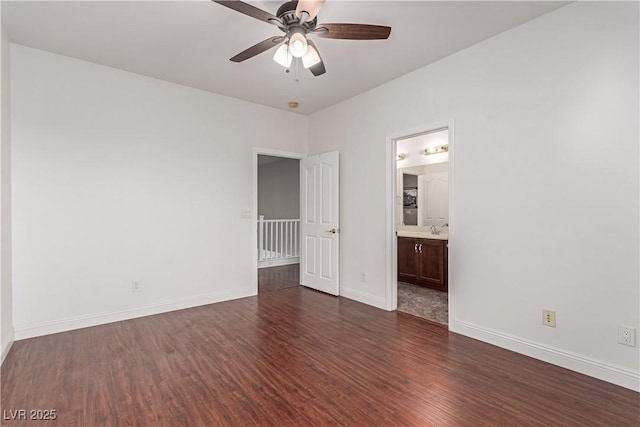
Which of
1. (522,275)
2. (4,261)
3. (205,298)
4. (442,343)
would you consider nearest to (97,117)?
(4,261)

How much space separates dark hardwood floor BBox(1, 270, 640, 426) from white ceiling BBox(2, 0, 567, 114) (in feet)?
9.28

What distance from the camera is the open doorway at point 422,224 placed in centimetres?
439

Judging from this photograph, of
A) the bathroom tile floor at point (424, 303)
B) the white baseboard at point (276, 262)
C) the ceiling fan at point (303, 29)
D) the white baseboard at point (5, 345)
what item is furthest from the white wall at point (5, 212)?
the white baseboard at point (276, 262)

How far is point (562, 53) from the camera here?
2.50 metres

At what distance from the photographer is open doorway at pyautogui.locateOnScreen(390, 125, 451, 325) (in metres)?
4.39

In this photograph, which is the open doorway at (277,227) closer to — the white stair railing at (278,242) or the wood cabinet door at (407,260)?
the white stair railing at (278,242)

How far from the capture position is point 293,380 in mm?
2295

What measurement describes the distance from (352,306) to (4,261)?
3.54 metres

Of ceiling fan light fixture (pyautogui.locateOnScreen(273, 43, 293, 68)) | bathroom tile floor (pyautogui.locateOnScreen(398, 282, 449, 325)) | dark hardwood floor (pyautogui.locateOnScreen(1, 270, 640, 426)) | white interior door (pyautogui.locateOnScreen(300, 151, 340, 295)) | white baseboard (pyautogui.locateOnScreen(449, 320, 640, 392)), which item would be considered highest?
ceiling fan light fixture (pyautogui.locateOnScreen(273, 43, 293, 68))

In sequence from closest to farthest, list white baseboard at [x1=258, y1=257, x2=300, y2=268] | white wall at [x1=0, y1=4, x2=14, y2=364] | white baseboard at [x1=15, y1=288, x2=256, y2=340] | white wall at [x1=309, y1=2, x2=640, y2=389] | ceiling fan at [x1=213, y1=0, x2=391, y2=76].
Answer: ceiling fan at [x1=213, y1=0, x2=391, y2=76] → white wall at [x1=309, y1=2, x2=640, y2=389] → white wall at [x1=0, y1=4, x2=14, y2=364] → white baseboard at [x1=15, y1=288, x2=256, y2=340] → white baseboard at [x1=258, y1=257, x2=300, y2=268]

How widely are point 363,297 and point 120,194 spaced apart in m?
3.25

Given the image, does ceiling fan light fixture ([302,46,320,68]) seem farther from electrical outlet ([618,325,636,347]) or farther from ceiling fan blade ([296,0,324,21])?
electrical outlet ([618,325,636,347])

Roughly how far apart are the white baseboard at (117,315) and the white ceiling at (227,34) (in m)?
2.77

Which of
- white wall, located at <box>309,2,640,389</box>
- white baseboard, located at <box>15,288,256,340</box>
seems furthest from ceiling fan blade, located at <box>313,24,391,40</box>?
white baseboard, located at <box>15,288,256,340</box>
